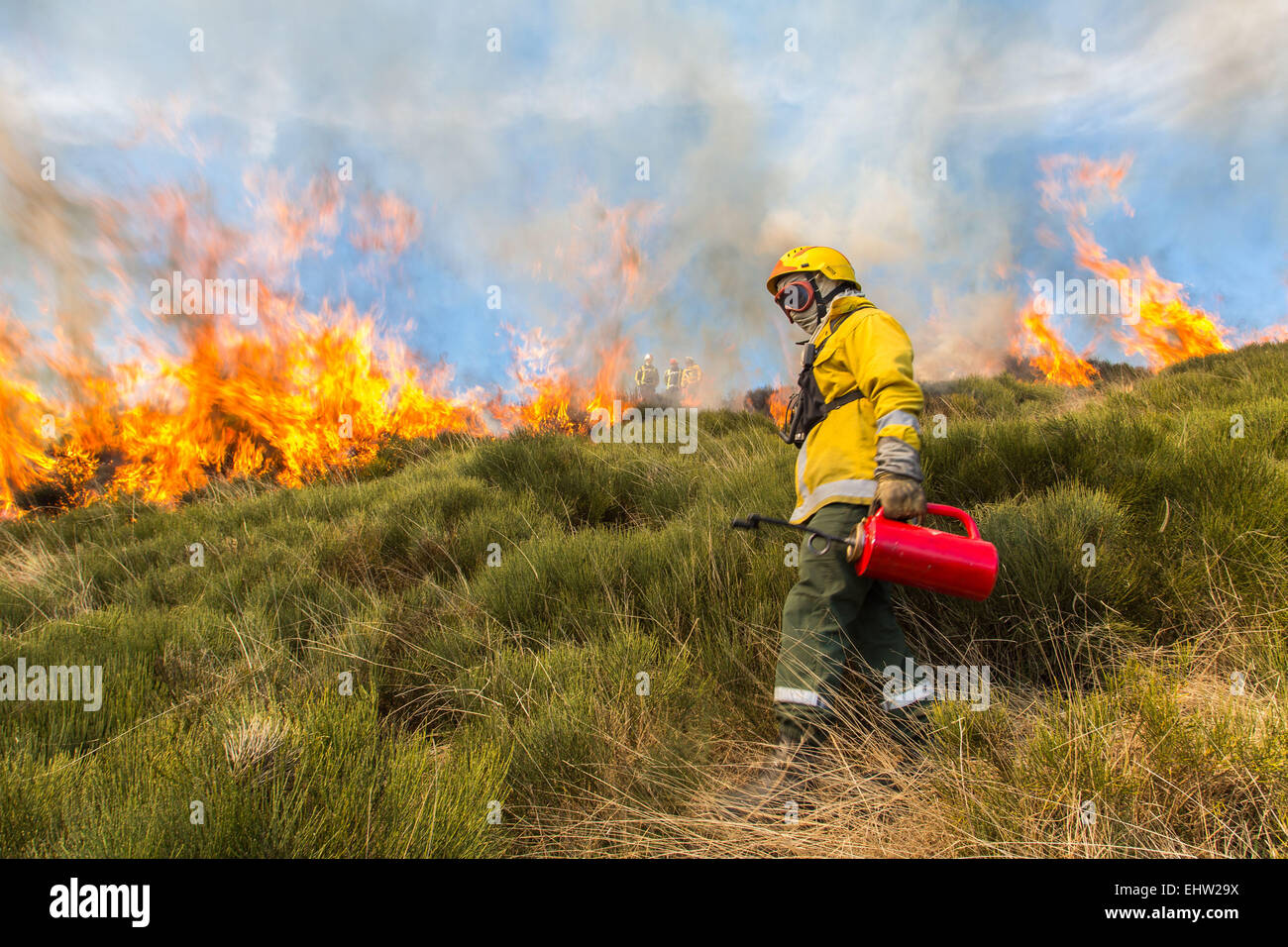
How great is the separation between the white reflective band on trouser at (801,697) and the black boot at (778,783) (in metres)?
0.12

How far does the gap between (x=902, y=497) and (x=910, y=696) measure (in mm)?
952

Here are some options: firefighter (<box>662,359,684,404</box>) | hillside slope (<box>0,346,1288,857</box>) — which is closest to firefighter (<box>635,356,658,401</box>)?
firefighter (<box>662,359,684,404</box>)

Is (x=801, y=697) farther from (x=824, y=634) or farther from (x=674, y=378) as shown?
(x=674, y=378)

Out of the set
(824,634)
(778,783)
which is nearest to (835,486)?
(824,634)

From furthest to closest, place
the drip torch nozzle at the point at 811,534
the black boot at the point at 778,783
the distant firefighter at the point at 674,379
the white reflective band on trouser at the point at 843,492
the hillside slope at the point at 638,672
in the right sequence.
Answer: the distant firefighter at the point at 674,379, the white reflective band on trouser at the point at 843,492, the drip torch nozzle at the point at 811,534, the black boot at the point at 778,783, the hillside slope at the point at 638,672

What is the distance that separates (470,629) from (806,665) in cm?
205

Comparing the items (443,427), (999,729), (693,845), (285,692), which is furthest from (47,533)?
(999,729)

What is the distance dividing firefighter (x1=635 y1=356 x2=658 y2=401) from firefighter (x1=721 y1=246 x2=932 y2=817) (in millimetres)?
11492

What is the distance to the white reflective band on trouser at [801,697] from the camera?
98.3 inches

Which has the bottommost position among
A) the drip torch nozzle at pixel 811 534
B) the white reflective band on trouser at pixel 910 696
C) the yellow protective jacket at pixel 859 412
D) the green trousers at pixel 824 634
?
the white reflective band on trouser at pixel 910 696

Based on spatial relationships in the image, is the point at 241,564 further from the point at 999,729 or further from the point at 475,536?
the point at 999,729

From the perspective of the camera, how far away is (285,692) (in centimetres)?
308

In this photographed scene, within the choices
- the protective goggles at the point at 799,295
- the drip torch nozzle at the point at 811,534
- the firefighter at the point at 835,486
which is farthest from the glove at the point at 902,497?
the protective goggles at the point at 799,295

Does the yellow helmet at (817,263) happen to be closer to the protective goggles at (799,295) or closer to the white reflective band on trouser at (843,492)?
the protective goggles at (799,295)
